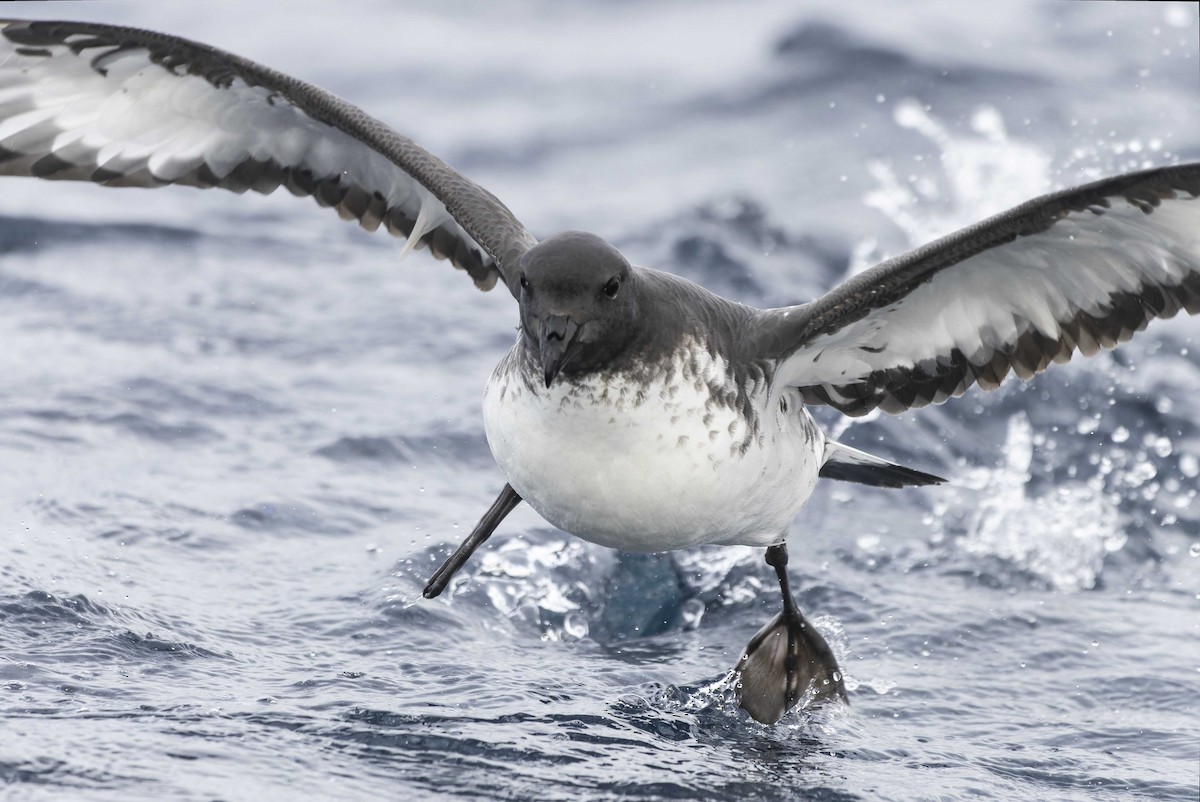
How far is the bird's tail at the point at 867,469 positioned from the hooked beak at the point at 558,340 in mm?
2132

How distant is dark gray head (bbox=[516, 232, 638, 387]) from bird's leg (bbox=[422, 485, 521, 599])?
5.24ft

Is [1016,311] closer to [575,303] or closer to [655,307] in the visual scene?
[655,307]

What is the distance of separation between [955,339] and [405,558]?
2990mm

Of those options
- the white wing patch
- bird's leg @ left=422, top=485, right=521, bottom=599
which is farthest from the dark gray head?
bird's leg @ left=422, top=485, right=521, bottom=599

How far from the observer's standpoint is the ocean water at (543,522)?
5.69m

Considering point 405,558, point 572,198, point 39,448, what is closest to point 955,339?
point 405,558

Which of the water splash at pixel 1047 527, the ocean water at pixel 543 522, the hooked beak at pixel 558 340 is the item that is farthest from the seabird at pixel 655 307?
the water splash at pixel 1047 527

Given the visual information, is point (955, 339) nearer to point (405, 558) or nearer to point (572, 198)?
point (405, 558)

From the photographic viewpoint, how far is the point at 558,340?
5.20m

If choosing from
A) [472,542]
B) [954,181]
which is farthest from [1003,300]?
[954,181]

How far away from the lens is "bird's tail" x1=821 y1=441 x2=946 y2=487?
6977 millimetres

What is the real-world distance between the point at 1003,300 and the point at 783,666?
1834 mm

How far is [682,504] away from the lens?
5.62 metres

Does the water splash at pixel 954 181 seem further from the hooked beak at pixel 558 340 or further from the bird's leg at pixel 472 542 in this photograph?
the hooked beak at pixel 558 340
